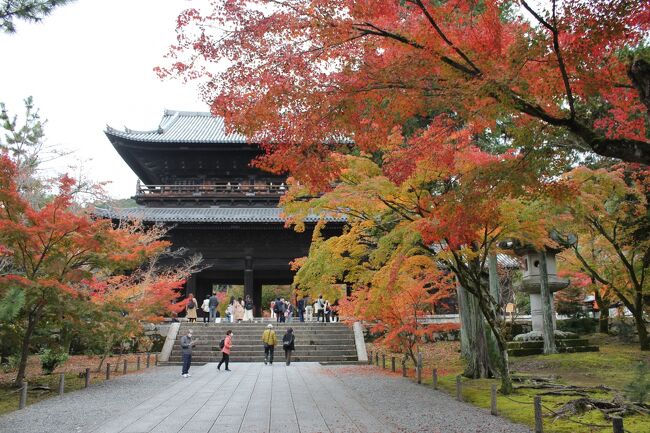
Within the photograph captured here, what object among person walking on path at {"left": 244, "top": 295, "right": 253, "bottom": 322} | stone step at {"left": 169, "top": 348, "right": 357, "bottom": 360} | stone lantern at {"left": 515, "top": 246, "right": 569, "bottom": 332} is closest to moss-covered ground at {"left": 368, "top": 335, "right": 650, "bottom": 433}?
stone step at {"left": 169, "top": 348, "right": 357, "bottom": 360}

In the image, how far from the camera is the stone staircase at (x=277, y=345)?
2077 cm

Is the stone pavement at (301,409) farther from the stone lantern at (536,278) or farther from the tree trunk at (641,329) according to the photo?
the tree trunk at (641,329)

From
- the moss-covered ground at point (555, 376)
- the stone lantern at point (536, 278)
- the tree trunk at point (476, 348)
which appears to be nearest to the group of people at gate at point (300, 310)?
the moss-covered ground at point (555, 376)

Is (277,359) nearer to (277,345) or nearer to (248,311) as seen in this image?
(277,345)

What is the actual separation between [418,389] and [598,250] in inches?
562

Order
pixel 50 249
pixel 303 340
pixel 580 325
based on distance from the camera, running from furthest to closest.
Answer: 1. pixel 580 325
2. pixel 303 340
3. pixel 50 249

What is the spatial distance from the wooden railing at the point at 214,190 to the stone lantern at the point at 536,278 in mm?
13704

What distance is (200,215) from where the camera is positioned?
27125mm

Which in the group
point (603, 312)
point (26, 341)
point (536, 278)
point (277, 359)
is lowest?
point (277, 359)

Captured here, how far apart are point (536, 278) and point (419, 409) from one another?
38.4 feet

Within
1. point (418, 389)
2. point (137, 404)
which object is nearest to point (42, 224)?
point (137, 404)

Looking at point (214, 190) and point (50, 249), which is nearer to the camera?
point (50, 249)

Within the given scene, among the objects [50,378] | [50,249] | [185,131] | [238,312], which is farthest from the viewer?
[185,131]

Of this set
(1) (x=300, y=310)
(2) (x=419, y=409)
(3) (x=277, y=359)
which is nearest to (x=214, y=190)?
(1) (x=300, y=310)
